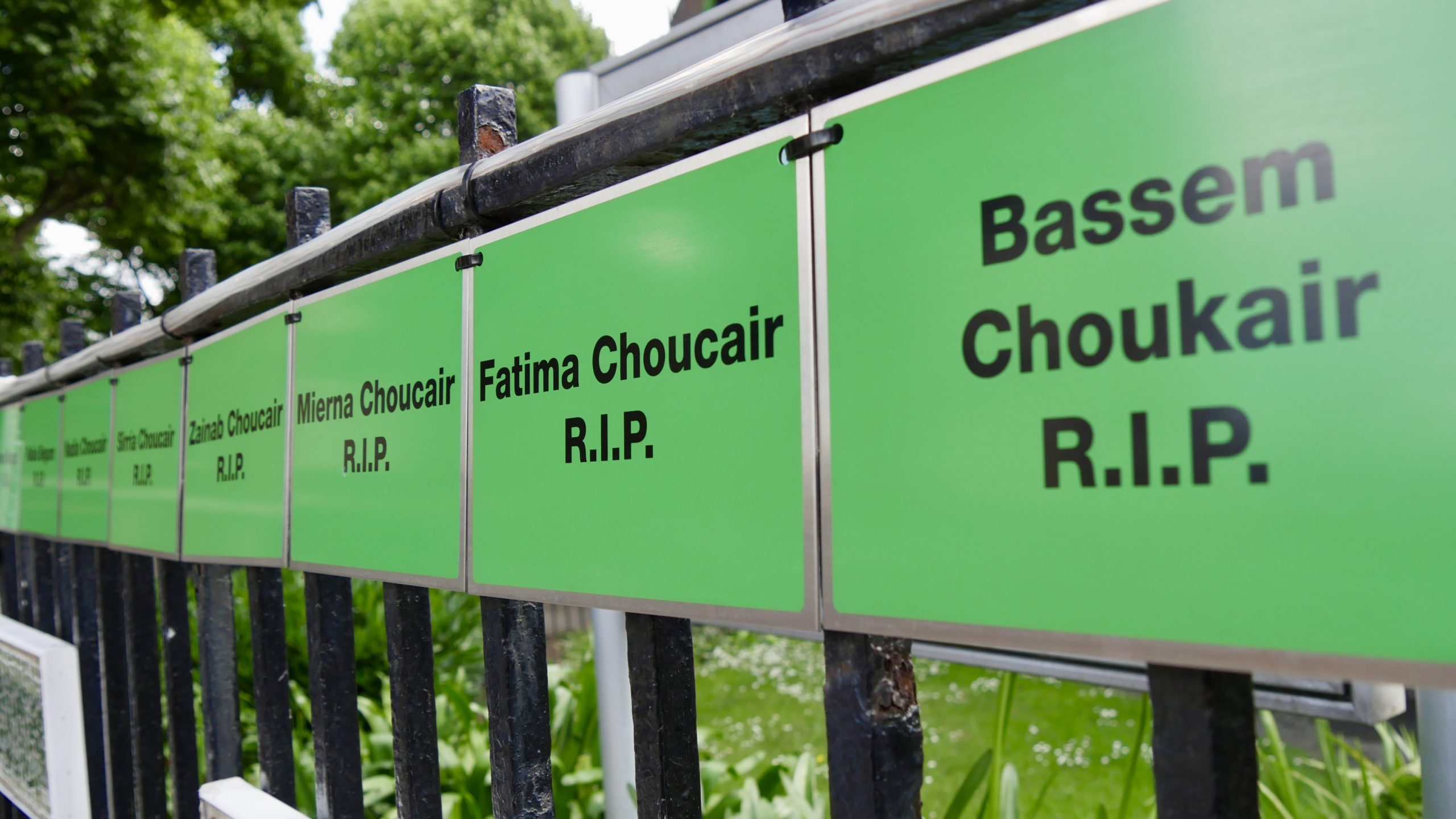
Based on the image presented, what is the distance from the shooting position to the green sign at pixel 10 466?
342cm

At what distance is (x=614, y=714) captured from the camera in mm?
3012

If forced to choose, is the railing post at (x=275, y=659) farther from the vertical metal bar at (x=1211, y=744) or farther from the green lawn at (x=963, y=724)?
the green lawn at (x=963, y=724)

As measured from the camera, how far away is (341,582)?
1.71 metres

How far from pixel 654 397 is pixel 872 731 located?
42cm

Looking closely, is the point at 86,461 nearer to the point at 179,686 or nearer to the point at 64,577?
the point at 64,577

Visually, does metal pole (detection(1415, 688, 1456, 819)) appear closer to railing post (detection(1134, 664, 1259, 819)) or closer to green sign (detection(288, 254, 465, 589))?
railing post (detection(1134, 664, 1259, 819))

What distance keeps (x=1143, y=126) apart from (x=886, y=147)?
0.75ft

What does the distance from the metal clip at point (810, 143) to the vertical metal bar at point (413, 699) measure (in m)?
0.92

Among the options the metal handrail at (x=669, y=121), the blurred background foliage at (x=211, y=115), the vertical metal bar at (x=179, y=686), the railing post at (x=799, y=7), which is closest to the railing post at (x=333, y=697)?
the metal handrail at (x=669, y=121)

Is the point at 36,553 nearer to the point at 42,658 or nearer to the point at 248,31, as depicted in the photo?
the point at 42,658

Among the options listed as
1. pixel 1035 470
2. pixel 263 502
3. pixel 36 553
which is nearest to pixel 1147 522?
pixel 1035 470

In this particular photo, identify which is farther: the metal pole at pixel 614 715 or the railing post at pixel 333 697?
the metal pole at pixel 614 715

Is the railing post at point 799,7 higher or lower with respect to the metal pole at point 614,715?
higher

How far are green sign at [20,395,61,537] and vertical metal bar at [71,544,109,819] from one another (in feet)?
0.52
